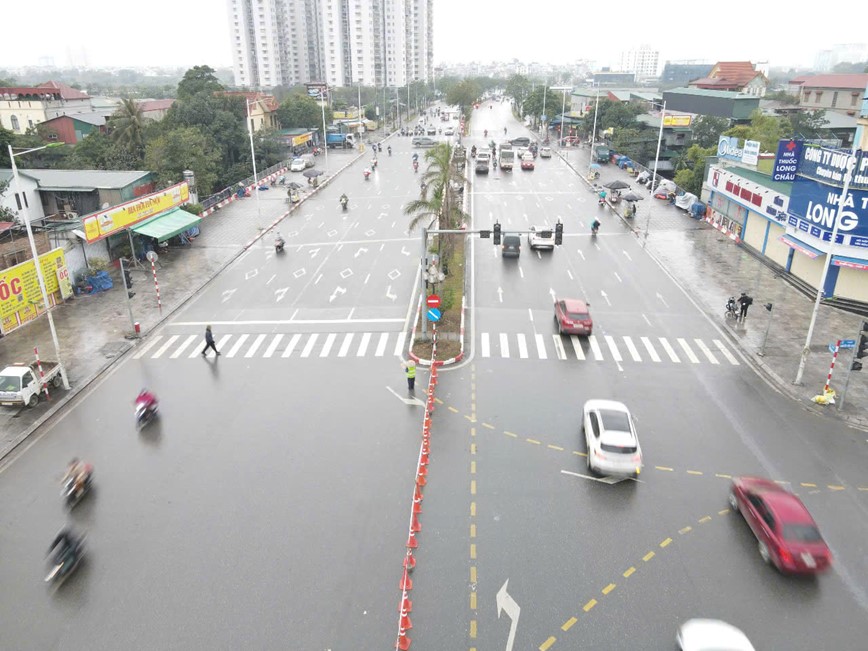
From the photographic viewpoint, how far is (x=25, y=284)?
1208 inches

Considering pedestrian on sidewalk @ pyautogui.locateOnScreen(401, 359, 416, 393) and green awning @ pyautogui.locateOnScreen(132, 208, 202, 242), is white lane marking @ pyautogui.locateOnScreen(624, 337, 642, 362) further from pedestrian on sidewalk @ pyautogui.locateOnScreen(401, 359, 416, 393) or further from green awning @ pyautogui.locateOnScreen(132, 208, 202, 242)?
green awning @ pyautogui.locateOnScreen(132, 208, 202, 242)

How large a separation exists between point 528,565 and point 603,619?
84.5 inches

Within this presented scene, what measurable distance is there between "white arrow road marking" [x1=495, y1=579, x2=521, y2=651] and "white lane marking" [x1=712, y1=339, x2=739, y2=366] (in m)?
17.2

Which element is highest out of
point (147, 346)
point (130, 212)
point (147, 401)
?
point (130, 212)

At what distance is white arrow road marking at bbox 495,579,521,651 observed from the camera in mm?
12789

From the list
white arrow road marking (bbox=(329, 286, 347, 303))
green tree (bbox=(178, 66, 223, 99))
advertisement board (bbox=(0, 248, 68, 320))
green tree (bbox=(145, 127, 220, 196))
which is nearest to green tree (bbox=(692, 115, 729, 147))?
white arrow road marking (bbox=(329, 286, 347, 303))

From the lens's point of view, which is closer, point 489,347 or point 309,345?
point 489,347

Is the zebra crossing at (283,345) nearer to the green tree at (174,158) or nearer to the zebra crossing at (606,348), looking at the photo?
the zebra crossing at (606,348)

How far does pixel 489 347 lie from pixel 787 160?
74.0 feet

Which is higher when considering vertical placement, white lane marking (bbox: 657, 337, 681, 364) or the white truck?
the white truck

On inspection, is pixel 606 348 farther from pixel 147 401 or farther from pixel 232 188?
pixel 232 188

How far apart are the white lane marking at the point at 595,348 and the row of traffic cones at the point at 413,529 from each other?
7.66 meters

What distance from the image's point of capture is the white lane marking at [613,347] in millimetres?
26438

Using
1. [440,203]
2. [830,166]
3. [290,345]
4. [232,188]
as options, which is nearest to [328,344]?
[290,345]
